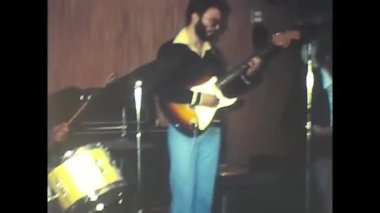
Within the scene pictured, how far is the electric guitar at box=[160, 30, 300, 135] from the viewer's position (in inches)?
53.9

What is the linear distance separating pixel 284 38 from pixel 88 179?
531 millimetres

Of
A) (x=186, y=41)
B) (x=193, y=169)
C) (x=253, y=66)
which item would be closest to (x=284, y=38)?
(x=253, y=66)

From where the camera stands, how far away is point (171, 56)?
1376 millimetres

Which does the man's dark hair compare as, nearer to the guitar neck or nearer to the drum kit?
the guitar neck

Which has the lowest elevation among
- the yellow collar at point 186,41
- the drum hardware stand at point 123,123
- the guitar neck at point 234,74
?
the drum hardware stand at point 123,123

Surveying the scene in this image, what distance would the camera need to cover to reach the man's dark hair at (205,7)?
137 centimetres

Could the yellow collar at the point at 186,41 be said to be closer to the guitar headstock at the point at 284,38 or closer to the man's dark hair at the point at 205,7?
the man's dark hair at the point at 205,7

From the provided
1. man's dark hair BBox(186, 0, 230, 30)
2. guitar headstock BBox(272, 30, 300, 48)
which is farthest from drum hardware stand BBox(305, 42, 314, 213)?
man's dark hair BBox(186, 0, 230, 30)

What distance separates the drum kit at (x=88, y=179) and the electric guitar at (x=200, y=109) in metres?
0.08

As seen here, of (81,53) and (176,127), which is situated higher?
(81,53)

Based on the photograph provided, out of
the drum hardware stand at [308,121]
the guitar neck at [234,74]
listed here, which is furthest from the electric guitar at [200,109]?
the drum hardware stand at [308,121]

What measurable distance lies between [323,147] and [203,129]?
0.27m
